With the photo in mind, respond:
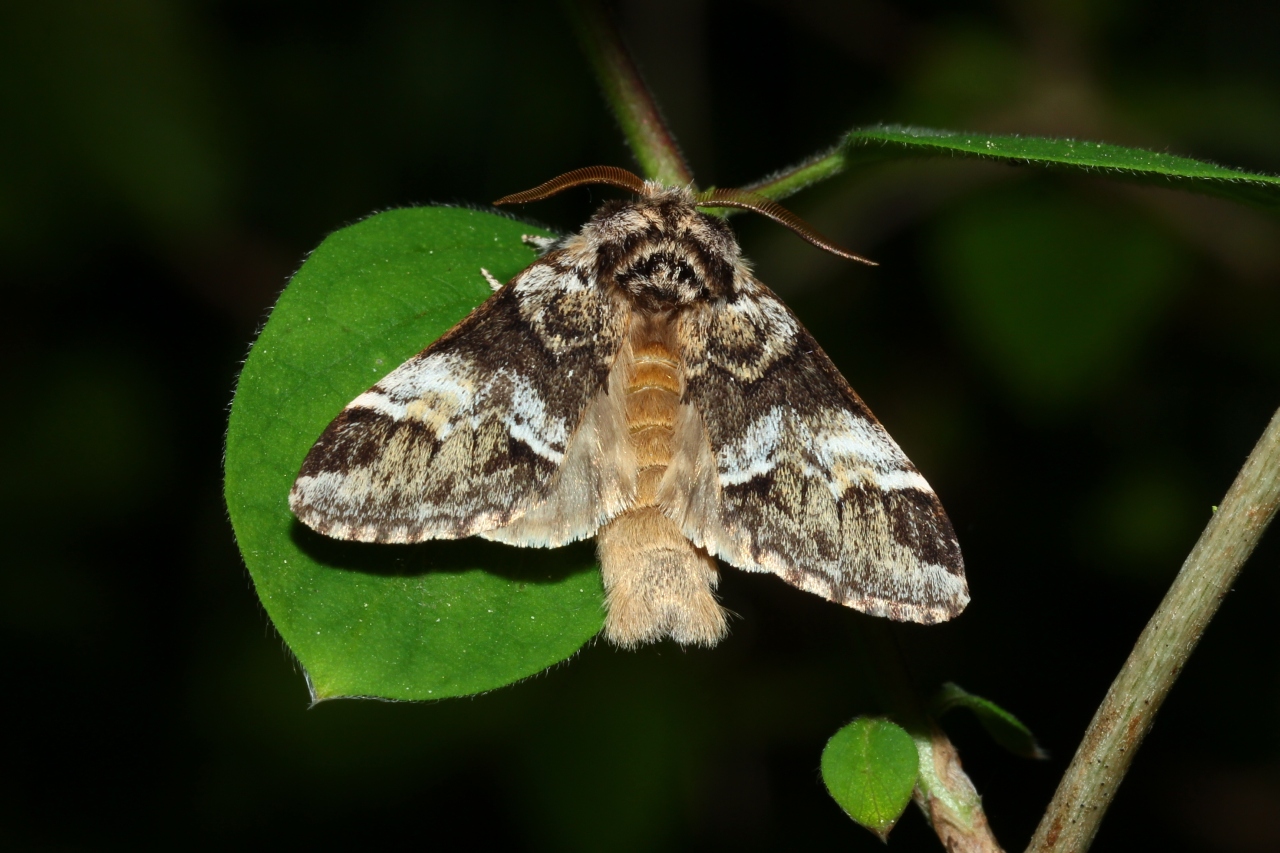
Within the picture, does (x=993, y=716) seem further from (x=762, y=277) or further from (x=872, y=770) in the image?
(x=762, y=277)

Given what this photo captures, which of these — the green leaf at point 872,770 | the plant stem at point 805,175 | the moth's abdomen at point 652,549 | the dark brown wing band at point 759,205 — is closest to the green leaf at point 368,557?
the moth's abdomen at point 652,549

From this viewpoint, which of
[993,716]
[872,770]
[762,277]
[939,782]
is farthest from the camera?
[762,277]

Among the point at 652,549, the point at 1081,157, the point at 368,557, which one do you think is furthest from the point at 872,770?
the point at 1081,157

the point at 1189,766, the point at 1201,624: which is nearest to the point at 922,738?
the point at 1201,624

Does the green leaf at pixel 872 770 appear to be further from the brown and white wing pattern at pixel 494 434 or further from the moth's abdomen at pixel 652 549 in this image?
the brown and white wing pattern at pixel 494 434

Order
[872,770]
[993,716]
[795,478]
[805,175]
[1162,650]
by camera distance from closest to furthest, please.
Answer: [1162,650]
[872,770]
[993,716]
[795,478]
[805,175]

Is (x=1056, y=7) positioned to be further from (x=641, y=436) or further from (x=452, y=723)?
(x=452, y=723)

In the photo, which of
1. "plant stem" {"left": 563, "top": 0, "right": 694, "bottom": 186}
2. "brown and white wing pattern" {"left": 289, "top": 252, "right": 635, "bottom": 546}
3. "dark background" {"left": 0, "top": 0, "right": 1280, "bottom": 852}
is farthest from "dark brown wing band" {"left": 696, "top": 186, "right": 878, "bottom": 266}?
"dark background" {"left": 0, "top": 0, "right": 1280, "bottom": 852}
